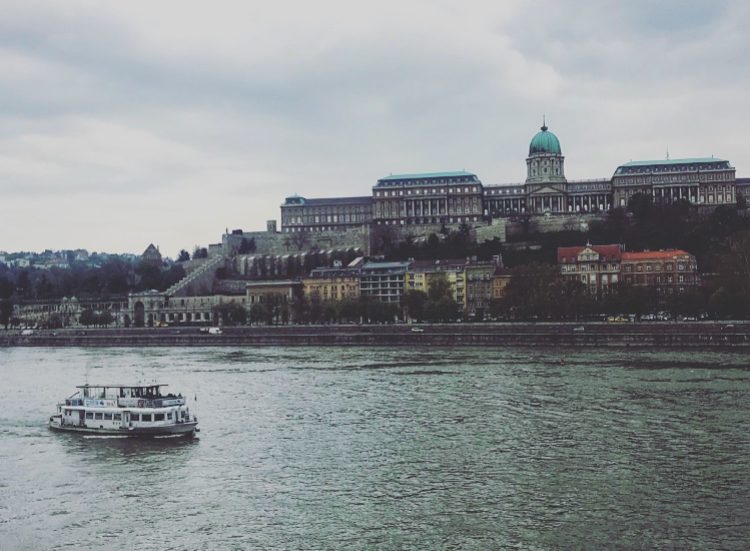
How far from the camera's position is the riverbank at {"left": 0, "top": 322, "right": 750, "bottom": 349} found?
66188mm

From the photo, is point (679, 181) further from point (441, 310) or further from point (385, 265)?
point (441, 310)

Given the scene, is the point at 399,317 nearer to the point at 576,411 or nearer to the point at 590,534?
the point at 576,411

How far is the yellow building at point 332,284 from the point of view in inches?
4469

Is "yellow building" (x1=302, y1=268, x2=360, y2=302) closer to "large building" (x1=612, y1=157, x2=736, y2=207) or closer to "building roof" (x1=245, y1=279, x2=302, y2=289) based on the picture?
"building roof" (x1=245, y1=279, x2=302, y2=289)

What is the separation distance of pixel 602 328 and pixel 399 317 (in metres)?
32.5

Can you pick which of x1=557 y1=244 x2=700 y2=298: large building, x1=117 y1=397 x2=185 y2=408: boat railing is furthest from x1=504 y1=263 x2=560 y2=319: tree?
x1=117 y1=397 x2=185 y2=408: boat railing

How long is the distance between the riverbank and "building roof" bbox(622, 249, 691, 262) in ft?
85.9

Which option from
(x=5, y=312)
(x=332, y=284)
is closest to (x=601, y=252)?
(x=332, y=284)

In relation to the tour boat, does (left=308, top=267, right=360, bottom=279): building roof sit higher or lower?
higher

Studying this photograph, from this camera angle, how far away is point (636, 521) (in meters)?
23.7

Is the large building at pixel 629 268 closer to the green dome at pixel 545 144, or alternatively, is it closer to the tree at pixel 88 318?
the green dome at pixel 545 144

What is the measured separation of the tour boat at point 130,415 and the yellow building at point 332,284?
71588mm

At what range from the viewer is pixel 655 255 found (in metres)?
97.5

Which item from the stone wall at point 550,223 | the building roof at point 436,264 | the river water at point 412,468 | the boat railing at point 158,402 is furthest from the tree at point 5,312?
the boat railing at point 158,402
